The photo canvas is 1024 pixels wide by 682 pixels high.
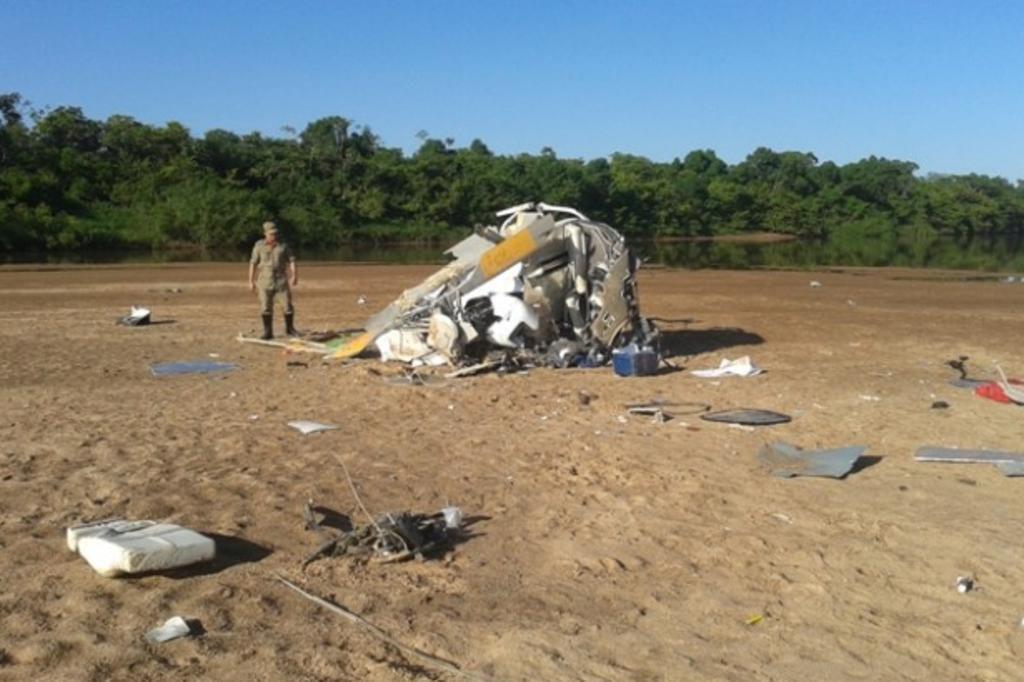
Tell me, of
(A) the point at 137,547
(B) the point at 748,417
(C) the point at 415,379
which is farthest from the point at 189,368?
(A) the point at 137,547

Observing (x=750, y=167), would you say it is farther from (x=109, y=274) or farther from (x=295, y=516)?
(x=295, y=516)

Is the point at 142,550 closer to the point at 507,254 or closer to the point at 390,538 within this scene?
the point at 390,538

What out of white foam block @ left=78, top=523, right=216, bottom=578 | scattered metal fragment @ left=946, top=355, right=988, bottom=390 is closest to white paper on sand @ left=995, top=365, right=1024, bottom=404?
scattered metal fragment @ left=946, top=355, right=988, bottom=390

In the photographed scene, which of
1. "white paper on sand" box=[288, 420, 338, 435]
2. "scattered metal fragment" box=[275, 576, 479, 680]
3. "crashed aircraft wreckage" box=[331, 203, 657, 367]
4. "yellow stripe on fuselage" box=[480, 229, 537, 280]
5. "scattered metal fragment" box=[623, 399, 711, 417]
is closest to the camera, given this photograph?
"scattered metal fragment" box=[275, 576, 479, 680]

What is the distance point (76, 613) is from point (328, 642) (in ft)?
4.07

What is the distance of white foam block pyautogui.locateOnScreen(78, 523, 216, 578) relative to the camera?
5102 mm

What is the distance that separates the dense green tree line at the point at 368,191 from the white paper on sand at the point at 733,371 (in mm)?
48979

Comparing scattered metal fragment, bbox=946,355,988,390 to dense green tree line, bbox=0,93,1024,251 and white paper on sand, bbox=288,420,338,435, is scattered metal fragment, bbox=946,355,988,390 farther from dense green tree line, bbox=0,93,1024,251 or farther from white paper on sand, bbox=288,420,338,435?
dense green tree line, bbox=0,93,1024,251

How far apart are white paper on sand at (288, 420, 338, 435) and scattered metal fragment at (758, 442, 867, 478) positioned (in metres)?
3.93

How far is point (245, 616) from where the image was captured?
4.86 m

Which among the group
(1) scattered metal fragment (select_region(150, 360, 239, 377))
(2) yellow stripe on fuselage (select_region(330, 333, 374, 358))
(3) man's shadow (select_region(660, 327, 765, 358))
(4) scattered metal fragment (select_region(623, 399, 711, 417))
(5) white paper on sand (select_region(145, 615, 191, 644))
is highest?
(2) yellow stripe on fuselage (select_region(330, 333, 374, 358))

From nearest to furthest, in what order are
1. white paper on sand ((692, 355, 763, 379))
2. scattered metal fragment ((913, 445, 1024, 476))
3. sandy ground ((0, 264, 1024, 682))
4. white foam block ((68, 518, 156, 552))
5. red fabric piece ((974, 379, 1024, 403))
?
sandy ground ((0, 264, 1024, 682))
white foam block ((68, 518, 156, 552))
scattered metal fragment ((913, 445, 1024, 476))
red fabric piece ((974, 379, 1024, 403))
white paper on sand ((692, 355, 763, 379))

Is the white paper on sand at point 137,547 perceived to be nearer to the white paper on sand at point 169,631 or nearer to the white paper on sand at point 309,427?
the white paper on sand at point 169,631

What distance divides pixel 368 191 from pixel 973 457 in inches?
2878
